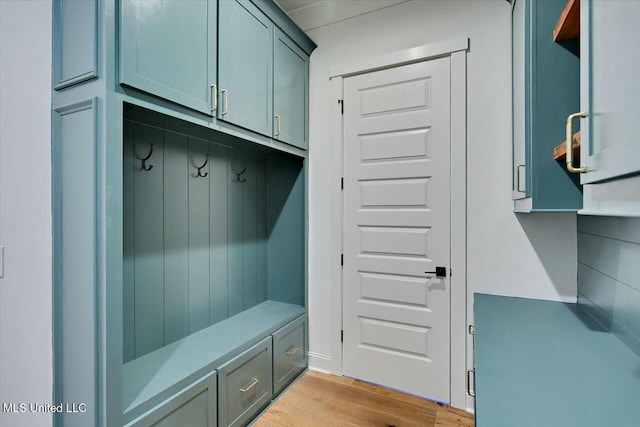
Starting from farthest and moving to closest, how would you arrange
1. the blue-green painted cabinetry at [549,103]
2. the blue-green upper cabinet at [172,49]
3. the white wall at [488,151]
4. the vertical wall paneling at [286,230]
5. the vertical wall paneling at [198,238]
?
1. the vertical wall paneling at [286,230]
2. the vertical wall paneling at [198,238]
3. the white wall at [488,151]
4. the blue-green painted cabinetry at [549,103]
5. the blue-green upper cabinet at [172,49]

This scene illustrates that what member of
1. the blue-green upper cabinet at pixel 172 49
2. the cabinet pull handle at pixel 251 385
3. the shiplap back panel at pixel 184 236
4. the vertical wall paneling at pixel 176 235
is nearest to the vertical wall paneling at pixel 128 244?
the shiplap back panel at pixel 184 236

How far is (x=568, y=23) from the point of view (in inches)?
47.3

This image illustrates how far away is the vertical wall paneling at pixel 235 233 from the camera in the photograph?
2416mm

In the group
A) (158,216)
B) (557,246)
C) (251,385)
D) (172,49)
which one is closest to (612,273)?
(557,246)

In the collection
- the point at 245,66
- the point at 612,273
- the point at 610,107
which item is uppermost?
the point at 245,66

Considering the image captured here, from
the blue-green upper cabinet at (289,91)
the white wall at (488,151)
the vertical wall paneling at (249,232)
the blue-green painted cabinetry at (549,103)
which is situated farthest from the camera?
the vertical wall paneling at (249,232)

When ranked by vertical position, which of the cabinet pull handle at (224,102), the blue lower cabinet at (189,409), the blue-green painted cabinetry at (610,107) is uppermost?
the cabinet pull handle at (224,102)

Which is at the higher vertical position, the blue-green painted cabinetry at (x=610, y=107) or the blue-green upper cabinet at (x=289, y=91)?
the blue-green upper cabinet at (x=289, y=91)

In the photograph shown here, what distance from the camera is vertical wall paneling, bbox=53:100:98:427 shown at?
126cm

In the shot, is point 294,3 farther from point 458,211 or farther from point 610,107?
point 610,107

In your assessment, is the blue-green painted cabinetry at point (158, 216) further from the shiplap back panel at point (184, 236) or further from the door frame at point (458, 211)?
the door frame at point (458, 211)

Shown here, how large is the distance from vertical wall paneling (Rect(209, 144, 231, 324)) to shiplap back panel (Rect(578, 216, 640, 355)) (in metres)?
2.18

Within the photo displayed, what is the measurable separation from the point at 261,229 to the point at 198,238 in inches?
26.6

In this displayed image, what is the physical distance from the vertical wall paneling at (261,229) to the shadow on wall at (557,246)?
1.94m
